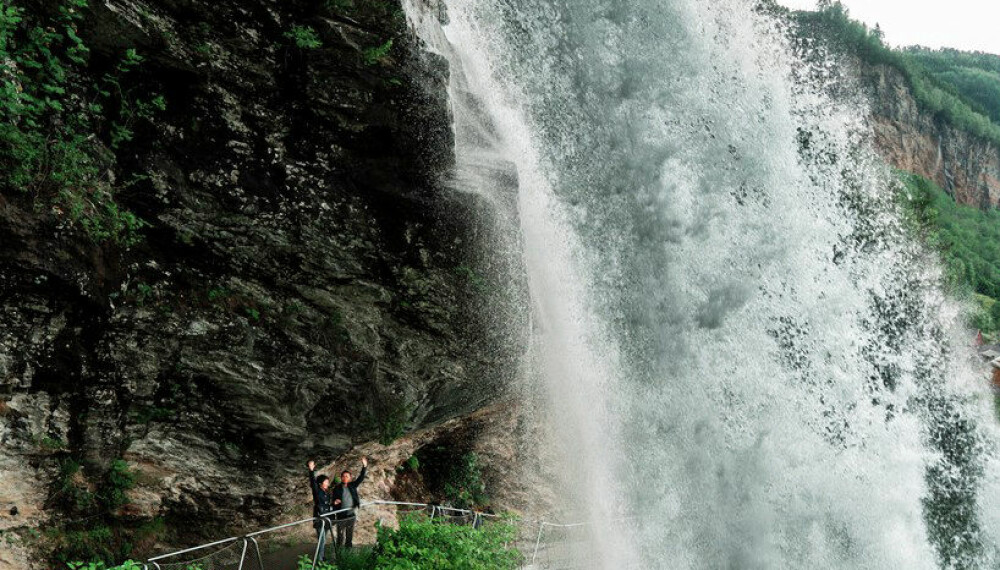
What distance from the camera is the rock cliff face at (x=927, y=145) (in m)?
85.2

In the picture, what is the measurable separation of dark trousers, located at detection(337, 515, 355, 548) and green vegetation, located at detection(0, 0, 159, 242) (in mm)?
4167

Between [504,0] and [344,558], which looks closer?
[344,558]

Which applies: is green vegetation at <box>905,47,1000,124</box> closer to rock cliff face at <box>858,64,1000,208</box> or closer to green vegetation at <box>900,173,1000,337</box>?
rock cliff face at <box>858,64,1000,208</box>

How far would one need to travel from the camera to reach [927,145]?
299 ft

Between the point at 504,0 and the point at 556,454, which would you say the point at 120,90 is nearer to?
the point at 504,0

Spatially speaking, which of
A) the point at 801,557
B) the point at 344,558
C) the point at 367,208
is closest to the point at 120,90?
the point at 367,208

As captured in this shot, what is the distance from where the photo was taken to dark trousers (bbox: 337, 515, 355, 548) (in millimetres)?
8828

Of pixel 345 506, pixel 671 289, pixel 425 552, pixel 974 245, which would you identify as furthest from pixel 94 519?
pixel 974 245

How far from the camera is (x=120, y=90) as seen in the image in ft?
26.4

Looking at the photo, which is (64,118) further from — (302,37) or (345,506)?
(345,506)

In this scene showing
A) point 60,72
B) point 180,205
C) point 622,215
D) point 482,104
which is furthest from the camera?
point 622,215

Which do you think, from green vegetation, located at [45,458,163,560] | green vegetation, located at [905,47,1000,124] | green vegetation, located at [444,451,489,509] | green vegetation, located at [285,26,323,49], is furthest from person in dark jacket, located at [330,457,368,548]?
green vegetation, located at [905,47,1000,124]

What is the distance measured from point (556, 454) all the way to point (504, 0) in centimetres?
796

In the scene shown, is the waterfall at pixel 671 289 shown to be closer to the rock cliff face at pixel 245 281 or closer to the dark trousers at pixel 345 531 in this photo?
the rock cliff face at pixel 245 281
